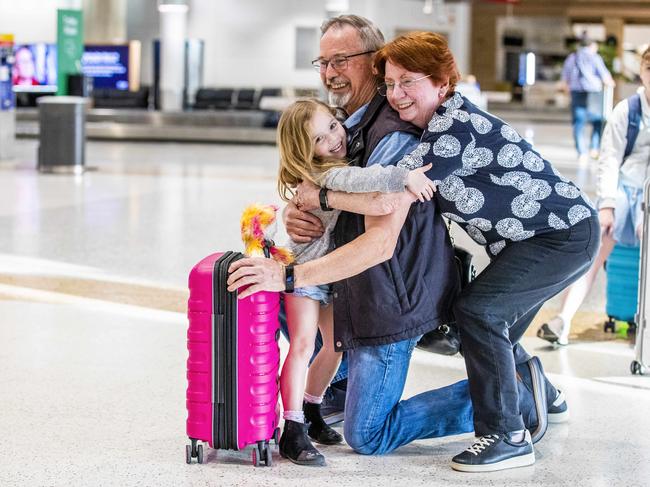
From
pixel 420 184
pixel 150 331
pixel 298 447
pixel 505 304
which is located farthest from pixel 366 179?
pixel 150 331

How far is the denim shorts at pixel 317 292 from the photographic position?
3.43m

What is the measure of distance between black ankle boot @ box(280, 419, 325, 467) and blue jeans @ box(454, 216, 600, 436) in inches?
19.9

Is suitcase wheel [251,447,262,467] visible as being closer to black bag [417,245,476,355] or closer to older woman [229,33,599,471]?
older woman [229,33,599,471]

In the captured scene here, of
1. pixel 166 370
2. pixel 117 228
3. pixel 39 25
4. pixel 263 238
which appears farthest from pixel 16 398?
pixel 39 25

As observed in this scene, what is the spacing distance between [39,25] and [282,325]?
2840 cm

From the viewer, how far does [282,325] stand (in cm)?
371

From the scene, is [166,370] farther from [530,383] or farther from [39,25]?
[39,25]

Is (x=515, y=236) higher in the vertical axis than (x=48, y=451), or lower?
higher

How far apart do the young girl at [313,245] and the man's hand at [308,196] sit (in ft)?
0.09

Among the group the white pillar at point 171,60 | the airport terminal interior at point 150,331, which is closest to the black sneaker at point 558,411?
the airport terminal interior at point 150,331

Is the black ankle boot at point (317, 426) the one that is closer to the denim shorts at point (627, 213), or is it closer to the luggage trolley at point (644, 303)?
the luggage trolley at point (644, 303)

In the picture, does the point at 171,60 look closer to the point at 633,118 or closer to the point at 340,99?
the point at 633,118

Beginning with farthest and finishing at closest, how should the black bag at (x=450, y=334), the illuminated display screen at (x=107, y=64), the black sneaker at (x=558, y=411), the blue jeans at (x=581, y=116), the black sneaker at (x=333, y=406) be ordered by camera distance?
the illuminated display screen at (x=107, y=64), the blue jeans at (x=581, y=116), the black sneaker at (x=558, y=411), the black sneaker at (x=333, y=406), the black bag at (x=450, y=334)

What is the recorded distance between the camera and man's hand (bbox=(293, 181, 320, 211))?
3338 millimetres
